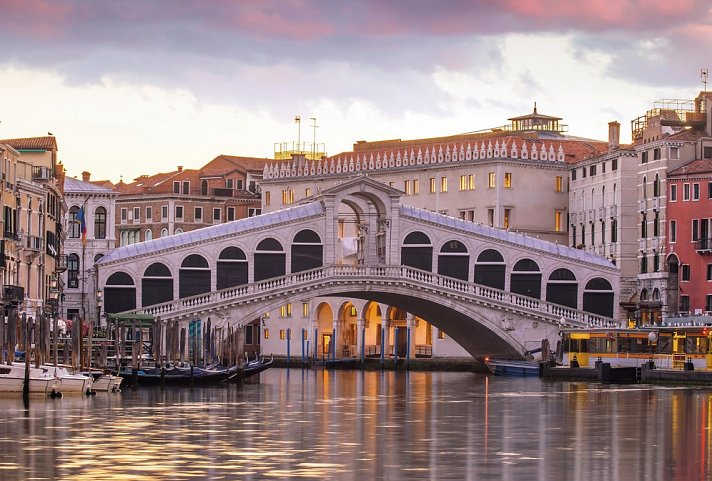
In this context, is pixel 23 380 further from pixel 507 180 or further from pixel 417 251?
pixel 507 180

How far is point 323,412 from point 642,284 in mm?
34365

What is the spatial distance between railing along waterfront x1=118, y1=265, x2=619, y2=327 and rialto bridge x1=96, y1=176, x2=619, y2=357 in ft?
0.12

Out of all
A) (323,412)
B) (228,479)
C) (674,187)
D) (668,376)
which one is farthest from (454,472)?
(674,187)

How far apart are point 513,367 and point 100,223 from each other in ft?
75.9

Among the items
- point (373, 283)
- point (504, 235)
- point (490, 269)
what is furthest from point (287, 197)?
point (373, 283)

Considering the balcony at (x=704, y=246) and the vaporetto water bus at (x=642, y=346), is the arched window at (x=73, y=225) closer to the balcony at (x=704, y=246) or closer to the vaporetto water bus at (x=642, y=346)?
the vaporetto water bus at (x=642, y=346)

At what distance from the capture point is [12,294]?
56.9 meters

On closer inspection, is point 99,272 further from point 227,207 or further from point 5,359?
point 227,207

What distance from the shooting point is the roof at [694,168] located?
7175 cm

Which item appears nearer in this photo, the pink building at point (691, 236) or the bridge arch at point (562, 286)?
the pink building at point (691, 236)

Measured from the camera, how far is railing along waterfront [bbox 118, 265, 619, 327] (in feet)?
224

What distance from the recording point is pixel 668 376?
60.0 m

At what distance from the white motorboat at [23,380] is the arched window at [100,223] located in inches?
1511

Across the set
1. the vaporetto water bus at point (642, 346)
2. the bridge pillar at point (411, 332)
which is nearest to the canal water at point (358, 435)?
the vaporetto water bus at point (642, 346)
